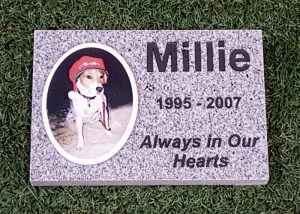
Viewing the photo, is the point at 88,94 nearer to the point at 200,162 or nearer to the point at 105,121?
the point at 105,121

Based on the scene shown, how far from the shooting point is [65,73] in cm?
156

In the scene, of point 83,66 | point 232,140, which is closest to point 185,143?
point 232,140

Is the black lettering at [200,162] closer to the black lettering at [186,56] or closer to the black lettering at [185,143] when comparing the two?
the black lettering at [185,143]

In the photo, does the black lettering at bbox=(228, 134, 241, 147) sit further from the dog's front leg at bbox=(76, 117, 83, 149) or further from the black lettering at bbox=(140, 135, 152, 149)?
the dog's front leg at bbox=(76, 117, 83, 149)

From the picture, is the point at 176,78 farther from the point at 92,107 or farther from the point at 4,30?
the point at 4,30

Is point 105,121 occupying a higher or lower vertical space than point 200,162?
higher

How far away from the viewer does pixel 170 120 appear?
5.06 feet

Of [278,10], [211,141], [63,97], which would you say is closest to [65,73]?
[63,97]

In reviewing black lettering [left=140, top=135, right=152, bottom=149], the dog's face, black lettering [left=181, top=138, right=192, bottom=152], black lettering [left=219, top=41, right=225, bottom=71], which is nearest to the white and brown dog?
the dog's face

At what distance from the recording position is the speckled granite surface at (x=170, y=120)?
59.6 inches

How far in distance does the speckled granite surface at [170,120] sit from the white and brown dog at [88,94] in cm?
7

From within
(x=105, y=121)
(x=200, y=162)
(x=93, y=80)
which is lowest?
(x=200, y=162)

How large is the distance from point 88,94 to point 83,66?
88 millimetres

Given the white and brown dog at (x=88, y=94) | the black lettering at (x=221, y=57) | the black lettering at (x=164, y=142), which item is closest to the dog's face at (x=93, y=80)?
the white and brown dog at (x=88, y=94)
